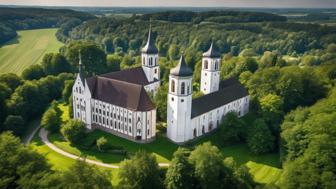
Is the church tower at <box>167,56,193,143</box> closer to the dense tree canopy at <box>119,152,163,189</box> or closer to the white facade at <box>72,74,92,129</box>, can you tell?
the white facade at <box>72,74,92,129</box>

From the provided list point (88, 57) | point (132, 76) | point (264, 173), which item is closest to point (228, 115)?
point (264, 173)

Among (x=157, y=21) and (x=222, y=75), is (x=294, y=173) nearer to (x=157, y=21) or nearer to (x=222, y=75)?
(x=222, y=75)

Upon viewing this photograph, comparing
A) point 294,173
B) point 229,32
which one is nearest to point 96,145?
point 294,173

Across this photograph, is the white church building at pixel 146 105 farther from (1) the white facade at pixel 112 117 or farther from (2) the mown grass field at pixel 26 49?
(2) the mown grass field at pixel 26 49

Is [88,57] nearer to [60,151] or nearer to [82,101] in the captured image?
[82,101]

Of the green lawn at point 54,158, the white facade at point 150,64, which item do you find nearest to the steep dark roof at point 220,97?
the white facade at point 150,64
